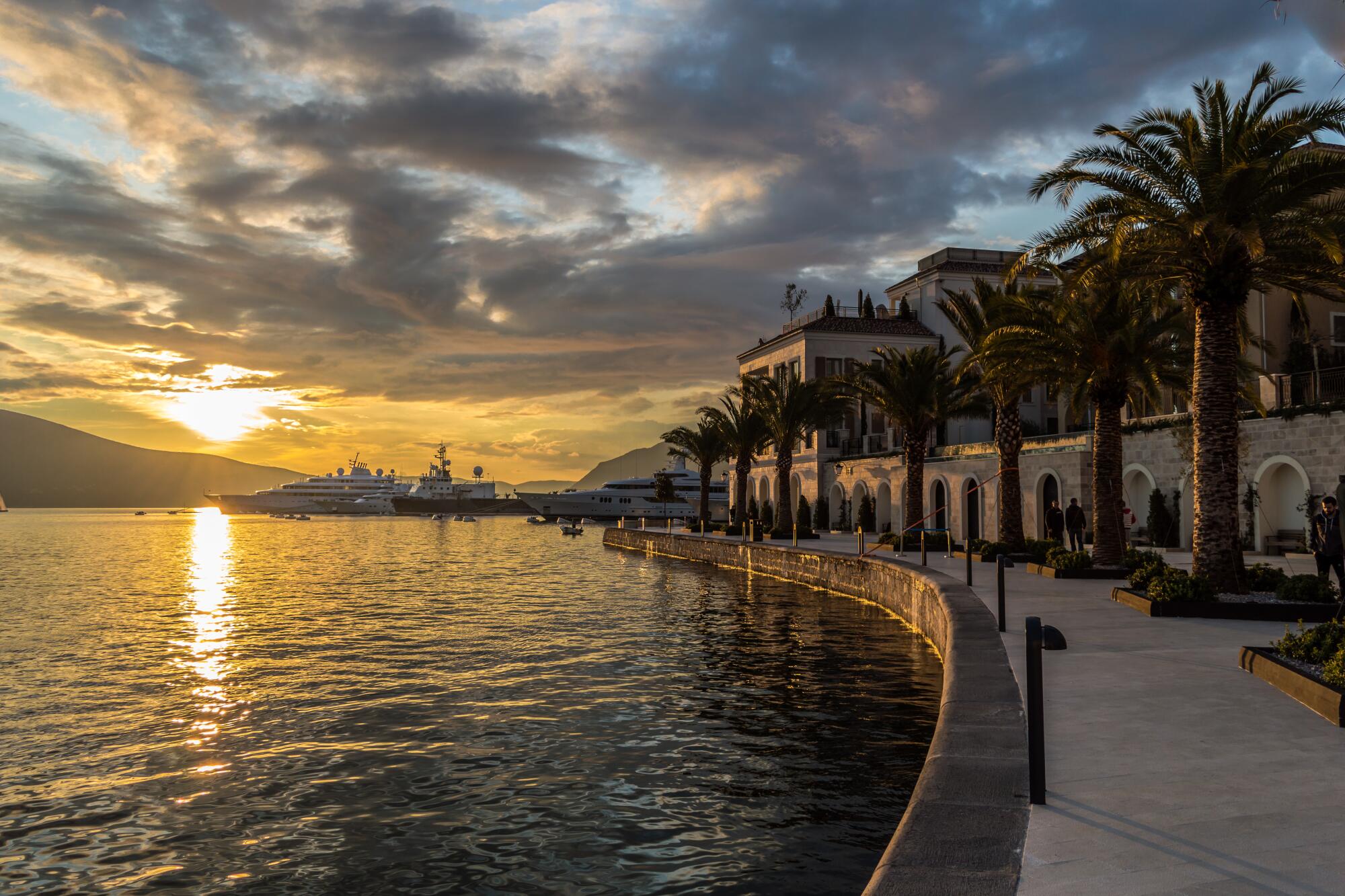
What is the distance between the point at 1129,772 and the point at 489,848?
185 inches

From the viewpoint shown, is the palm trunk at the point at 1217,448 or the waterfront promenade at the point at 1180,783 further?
the palm trunk at the point at 1217,448

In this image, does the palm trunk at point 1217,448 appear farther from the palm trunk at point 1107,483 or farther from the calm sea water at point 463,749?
the palm trunk at point 1107,483

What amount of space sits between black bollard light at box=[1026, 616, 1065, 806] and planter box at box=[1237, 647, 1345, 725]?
3.38 m

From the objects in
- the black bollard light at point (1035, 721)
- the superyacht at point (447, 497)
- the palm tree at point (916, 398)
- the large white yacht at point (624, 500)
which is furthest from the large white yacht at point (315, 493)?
the black bollard light at point (1035, 721)

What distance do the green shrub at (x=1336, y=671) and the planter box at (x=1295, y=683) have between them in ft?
0.36

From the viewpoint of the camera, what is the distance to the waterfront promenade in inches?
182

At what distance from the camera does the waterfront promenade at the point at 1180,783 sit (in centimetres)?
462

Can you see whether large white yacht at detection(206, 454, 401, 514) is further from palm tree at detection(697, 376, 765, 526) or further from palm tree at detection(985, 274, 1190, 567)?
palm tree at detection(985, 274, 1190, 567)

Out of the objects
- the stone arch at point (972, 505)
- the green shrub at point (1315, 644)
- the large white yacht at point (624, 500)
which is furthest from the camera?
the large white yacht at point (624, 500)

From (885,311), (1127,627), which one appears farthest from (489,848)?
(885,311)

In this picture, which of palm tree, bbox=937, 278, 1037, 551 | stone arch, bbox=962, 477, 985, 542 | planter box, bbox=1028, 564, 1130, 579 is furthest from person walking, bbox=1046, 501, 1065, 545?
stone arch, bbox=962, 477, 985, 542

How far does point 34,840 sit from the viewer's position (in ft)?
26.6

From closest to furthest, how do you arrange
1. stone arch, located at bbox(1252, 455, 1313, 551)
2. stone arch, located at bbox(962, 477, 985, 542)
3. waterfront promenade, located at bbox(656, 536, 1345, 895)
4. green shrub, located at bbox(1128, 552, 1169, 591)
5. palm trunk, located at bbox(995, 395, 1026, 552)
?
waterfront promenade, located at bbox(656, 536, 1345, 895), green shrub, located at bbox(1128, 552, 1169, 591), stone arch, located at bbox(1252, 455, 1313, 551), palm trunk, located at bbox(995, 395, 1026, 552), stone arch, located at bbox(962, 477, 985, 542)

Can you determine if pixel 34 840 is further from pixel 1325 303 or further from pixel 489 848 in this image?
pixel 1325 303
